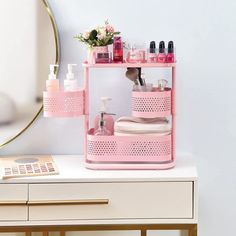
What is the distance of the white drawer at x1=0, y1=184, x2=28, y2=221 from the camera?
1.58m

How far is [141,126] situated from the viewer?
1653 mm

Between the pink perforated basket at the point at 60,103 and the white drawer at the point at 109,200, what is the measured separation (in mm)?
217

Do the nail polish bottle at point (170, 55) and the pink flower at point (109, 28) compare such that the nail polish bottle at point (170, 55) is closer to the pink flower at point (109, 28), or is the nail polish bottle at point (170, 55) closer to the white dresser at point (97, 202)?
the pink flower at point (109, 28)

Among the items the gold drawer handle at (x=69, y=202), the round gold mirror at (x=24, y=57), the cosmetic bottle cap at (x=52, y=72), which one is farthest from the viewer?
the round gold mirror at (x=24, y=57)

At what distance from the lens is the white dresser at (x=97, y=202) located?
158 centimetres

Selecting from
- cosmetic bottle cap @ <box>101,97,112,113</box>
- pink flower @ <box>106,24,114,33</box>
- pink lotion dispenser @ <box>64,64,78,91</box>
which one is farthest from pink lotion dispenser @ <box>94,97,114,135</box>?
pink flower @ <box>106,24,114,33</box>

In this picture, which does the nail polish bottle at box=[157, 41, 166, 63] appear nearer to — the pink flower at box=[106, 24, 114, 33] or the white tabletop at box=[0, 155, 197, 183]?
the pink flower at box=[106, 24, 114, 33]

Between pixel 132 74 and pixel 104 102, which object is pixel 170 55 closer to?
pixel 132 74

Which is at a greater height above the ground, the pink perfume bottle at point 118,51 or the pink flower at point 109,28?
the pink flower at point 109,28

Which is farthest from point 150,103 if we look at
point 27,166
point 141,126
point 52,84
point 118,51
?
point 27,166

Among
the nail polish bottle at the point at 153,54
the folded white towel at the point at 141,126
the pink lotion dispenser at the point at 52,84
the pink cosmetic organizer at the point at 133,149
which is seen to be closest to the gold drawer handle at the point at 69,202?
the pink cosmetic organizer at the point at 133,149

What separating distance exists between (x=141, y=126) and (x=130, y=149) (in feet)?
0.25

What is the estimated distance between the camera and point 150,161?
1661mm

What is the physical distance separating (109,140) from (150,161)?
140 millimetres
